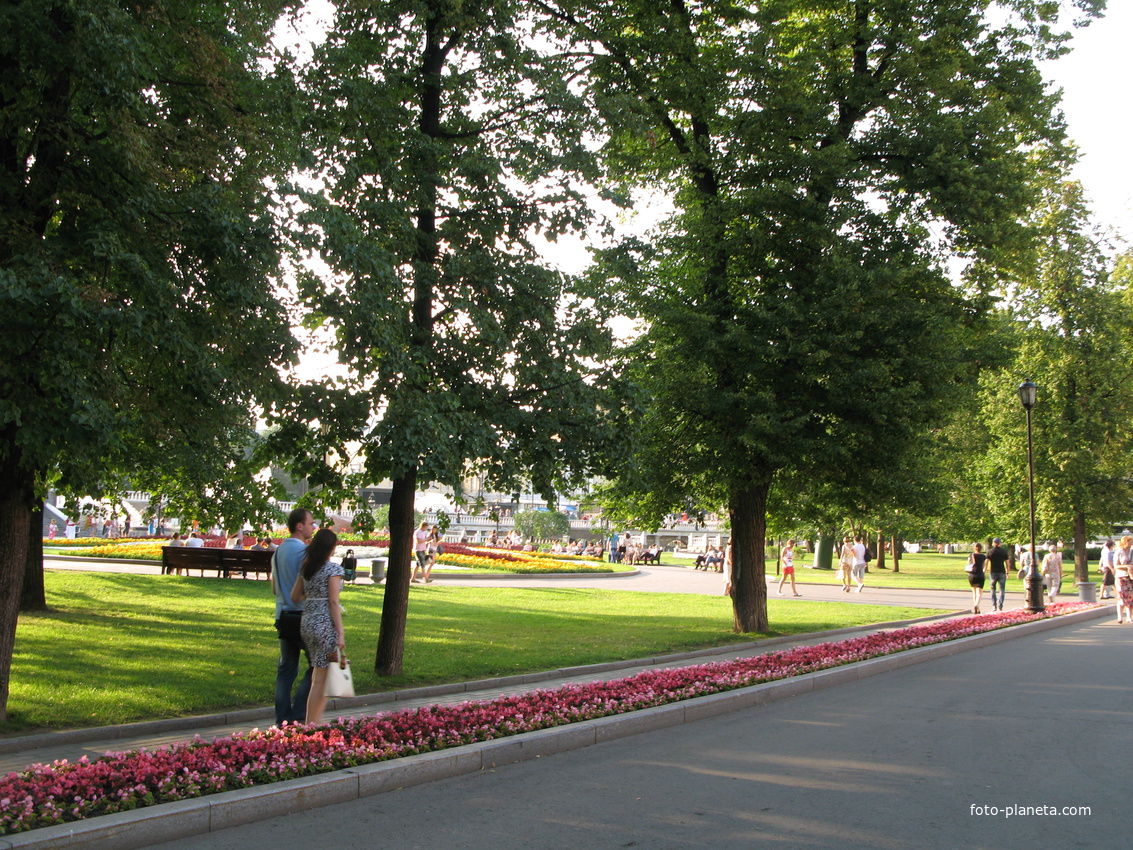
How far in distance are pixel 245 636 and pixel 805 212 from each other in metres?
11.1

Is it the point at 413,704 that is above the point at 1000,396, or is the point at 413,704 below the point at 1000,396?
below

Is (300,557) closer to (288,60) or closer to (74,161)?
(74,161)

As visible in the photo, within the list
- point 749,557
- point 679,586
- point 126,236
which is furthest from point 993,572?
point 126,236

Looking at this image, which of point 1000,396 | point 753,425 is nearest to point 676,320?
point 753,425

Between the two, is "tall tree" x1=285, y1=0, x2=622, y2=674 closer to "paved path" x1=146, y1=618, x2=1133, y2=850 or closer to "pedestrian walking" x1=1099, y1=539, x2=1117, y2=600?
"paved path" x1=146, y1=618, x2=1133, y2=850

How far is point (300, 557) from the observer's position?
25.2ft

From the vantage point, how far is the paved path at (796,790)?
520 centimetres

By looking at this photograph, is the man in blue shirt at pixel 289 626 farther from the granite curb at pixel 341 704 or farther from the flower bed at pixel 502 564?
the flower bed at pixel 502 564

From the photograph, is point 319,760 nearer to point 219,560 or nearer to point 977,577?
point 219,560

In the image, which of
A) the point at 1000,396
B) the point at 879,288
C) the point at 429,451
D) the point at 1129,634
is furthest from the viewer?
the point at 1000,396

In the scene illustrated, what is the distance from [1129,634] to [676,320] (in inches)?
437

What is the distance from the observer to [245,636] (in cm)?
1368

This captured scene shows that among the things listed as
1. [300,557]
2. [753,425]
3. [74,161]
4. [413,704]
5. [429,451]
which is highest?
[74,161]

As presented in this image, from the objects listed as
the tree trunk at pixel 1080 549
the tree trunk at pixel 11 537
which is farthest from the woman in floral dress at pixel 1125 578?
the tree trunk at pixel 11 537
